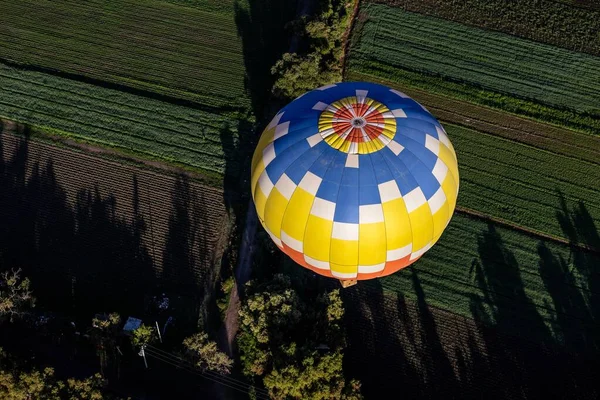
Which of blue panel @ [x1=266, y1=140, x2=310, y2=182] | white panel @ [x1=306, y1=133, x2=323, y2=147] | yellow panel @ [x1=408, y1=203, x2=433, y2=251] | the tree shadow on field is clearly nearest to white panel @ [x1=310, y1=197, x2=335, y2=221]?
blue panel @ [x1=266, y1=140, x2=310, y2=182]

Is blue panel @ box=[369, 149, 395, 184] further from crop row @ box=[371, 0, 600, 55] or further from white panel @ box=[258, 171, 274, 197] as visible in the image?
crop row @ box=[371, 0, 600, 55]

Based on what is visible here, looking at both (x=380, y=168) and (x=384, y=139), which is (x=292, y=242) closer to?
(x=380, y=168)

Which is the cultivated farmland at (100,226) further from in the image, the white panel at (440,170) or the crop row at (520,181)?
the crop row at (520,181)

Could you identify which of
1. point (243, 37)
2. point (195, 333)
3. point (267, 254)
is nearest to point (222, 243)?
point (267, 254)

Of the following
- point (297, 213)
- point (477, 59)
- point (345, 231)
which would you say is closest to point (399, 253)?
point (345, 231)

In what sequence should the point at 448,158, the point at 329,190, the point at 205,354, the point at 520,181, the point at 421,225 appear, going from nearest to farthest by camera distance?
1. the point at 329,190
2. the point at 421,225
3. the point at 448,158
4. the point at 205,354
5. the point at 520,181

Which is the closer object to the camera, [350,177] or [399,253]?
[350,177]

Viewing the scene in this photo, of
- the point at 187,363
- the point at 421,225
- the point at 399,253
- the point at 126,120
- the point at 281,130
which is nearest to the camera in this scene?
the point at 421,225
